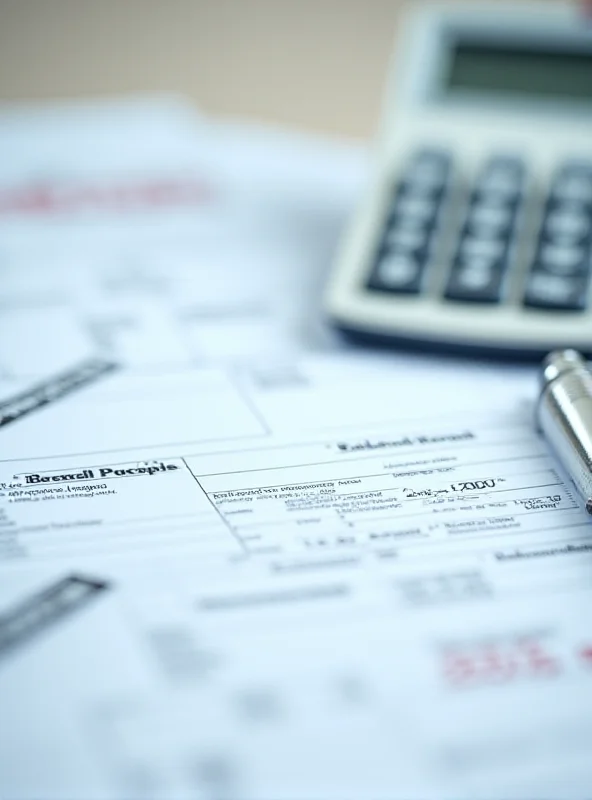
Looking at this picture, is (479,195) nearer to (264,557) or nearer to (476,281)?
(476,281)

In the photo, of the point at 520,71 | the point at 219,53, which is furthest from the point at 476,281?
the point at 219,53

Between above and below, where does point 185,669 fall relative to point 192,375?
below

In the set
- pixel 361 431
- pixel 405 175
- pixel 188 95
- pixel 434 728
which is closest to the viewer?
pixel 434 728

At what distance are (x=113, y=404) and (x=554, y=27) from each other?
0.96ft

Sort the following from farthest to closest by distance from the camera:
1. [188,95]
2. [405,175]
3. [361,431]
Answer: [188,95]
[405,175]
[361,431]

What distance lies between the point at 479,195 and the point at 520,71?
0.10 m

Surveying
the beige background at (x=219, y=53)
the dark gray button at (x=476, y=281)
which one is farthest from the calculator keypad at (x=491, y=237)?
the beige background at (x=219, y=53)

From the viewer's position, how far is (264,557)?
0.27 m

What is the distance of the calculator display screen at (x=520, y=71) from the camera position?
50 cm

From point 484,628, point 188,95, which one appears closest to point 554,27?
point 188,95

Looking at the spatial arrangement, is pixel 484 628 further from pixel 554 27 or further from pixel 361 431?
pixel 554 27

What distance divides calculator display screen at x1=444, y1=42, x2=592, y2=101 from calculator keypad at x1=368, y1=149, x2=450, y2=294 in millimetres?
59

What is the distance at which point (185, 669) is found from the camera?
23 cm

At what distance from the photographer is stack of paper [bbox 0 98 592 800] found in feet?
0.70
